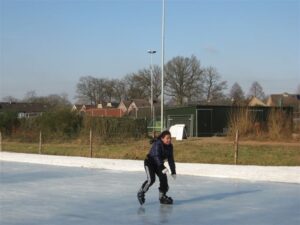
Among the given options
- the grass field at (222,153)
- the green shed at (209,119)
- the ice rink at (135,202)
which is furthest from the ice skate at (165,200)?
the green shed at (209,119)

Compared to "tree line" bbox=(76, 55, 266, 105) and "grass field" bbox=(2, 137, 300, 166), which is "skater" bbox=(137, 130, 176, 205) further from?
"tree line" bbox=(76, 55, 266, 105)

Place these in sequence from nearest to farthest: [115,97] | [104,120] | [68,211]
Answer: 1. [68,211]
2. [104,120]
3. [115,97]

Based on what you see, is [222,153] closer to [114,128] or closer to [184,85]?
[114,128]

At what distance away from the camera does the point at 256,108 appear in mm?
37156

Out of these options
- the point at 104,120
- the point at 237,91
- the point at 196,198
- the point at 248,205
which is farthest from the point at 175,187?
the point at 237,91

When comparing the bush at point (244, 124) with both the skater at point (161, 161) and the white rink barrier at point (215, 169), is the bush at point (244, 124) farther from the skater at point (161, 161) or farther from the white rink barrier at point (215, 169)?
the skater at point (161, 161)

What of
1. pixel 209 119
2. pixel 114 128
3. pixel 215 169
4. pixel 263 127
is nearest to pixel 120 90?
pixel 209 119

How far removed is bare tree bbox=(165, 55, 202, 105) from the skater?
6433cm

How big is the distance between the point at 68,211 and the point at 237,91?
75878 millimetres

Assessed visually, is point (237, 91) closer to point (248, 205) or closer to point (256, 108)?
point (256, 108)

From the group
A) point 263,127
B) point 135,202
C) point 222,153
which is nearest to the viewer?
point 135,202

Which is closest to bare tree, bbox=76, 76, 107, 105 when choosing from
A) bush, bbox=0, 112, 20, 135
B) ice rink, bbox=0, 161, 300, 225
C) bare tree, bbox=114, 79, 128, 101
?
bare tree, bbox=114, 79, 128, 101

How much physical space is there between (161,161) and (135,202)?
1101mm

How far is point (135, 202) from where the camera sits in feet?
32.4
